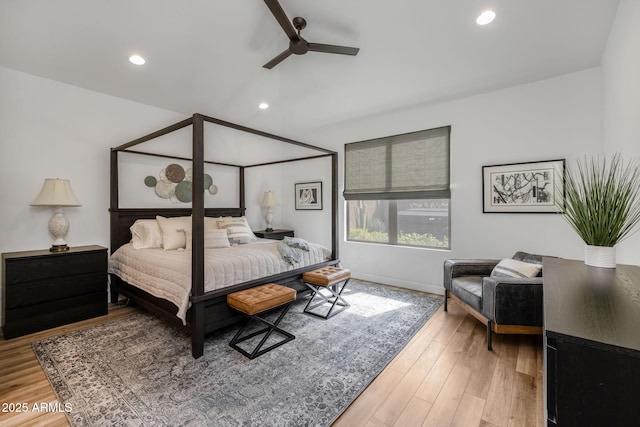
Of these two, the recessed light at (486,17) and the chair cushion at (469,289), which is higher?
the recessed light at (486,17)

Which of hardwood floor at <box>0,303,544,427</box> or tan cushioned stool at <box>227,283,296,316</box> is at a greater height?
tan cushioned stool at <box>227,283,296,316</box>

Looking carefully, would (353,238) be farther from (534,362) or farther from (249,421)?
(249,421)

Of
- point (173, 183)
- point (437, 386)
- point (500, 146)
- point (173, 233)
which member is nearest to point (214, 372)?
point (437, 386)

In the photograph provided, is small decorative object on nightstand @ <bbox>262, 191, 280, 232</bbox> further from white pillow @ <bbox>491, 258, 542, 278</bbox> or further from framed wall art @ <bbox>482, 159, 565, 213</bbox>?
white pillow @ <bbox>491, 258, 542, 278</bbox>

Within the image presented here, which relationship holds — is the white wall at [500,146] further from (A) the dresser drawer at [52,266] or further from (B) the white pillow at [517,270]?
(A) the dresser drawer at [52,266]

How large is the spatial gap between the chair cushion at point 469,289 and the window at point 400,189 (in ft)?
3.14

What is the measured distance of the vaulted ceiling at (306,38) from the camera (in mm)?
2062

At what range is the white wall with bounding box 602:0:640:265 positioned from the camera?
1781 millimetres

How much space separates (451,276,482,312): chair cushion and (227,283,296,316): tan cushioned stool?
1704 mm

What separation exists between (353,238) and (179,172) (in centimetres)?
297

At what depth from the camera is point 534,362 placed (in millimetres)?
2193

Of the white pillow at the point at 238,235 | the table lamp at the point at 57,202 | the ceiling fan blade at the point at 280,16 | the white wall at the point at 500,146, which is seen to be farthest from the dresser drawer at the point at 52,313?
the white wall at the point at 500,146

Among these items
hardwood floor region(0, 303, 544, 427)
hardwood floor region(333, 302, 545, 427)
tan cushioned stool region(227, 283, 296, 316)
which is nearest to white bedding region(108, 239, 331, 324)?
tan cushioned stool region(227, 283, 296, 316)

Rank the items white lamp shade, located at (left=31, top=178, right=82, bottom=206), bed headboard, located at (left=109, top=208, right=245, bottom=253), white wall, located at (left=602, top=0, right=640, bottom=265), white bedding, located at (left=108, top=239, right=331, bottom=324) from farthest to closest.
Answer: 1. bed headboard, located at (left=109, top=208, right=245, bottom=253)
2. white lamp shade, located at (left=31, top=178, right=82, bottom=206)
3. white bedding, located at (left=108, top=239, right=331, bottom=324)
4. white wall, located at (left=602, top=0, right=640, bottom=265)
